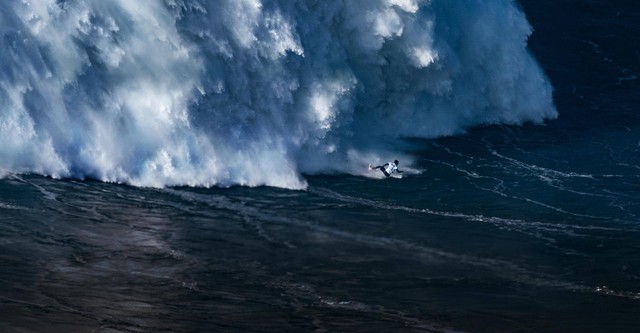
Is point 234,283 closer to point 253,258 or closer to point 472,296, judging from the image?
point 253,258

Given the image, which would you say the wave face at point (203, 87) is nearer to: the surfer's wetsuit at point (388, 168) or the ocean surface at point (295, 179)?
the ocean surface at point (295, 179)

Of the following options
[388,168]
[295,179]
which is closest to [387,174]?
[388,168]

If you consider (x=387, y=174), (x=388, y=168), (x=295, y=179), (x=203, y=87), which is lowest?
(x=295, y=179)

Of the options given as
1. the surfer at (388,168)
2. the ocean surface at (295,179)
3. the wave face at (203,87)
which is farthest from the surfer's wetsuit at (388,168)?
the wave face at (203,87)

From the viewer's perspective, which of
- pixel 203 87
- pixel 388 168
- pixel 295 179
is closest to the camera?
pixel 203 87

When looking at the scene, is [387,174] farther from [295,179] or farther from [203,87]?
[203,87]

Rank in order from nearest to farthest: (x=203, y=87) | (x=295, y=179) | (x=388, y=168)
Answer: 1. (x=203, y=87)
2. (x=295, y=179)
3. (x=388, y=168)

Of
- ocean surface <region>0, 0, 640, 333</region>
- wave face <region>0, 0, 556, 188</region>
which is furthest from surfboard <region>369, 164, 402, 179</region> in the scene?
wave face <region>0, 0, 556, 188</region>
